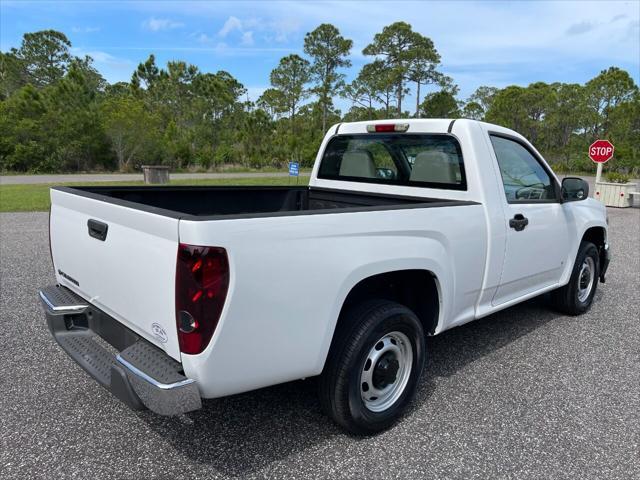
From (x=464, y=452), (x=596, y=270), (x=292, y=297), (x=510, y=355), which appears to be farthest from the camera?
(x=596, y=270)

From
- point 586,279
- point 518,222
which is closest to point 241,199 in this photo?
point 518,222

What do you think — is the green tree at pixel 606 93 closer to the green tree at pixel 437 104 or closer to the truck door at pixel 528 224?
the green tree at pixel 437 104

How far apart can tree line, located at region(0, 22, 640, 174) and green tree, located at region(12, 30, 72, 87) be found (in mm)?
120

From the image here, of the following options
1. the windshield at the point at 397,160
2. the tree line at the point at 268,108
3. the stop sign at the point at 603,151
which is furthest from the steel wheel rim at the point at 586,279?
the tree line at the point at 268,108

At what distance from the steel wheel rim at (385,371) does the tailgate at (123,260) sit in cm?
117

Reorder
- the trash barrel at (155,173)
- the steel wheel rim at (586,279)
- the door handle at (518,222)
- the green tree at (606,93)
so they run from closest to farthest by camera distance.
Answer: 1. the door handle at (518,222)
2. the steel wheel rim at (586,279)
3. the trash barrel at (155,173)
4. the green tree at (606,93)

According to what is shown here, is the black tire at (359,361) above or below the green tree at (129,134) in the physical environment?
below

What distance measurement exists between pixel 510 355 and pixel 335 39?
1987 inches

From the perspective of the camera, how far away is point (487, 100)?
64.1m

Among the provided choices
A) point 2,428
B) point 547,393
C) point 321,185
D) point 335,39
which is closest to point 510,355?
point 547,393

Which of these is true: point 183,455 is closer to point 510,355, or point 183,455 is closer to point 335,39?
point 510,355

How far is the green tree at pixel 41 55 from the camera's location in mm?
55438

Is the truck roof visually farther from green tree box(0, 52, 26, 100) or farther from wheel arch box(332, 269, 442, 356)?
green tree box(0, 52, 26, 100)

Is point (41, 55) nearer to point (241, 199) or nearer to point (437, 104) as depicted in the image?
point (437, 104)
